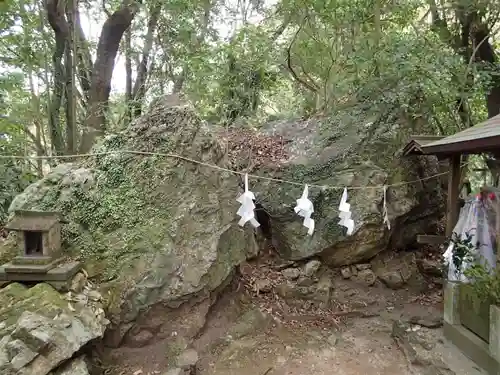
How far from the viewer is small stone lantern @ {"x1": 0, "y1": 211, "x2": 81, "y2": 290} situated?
362 centimetres

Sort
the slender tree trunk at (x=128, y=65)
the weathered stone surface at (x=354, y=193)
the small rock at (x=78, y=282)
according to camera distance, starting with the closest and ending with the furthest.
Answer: the small rock at (x=78, y=282) < the weathered stone surface at (x=354, y=193) < the slender tree trunk at (x=128, y=65)

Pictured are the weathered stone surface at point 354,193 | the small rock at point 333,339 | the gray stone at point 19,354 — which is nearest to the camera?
the gray stone at point 19,354

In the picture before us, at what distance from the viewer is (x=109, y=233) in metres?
4.44

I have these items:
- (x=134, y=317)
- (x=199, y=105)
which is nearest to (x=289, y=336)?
(x=134, y=317)

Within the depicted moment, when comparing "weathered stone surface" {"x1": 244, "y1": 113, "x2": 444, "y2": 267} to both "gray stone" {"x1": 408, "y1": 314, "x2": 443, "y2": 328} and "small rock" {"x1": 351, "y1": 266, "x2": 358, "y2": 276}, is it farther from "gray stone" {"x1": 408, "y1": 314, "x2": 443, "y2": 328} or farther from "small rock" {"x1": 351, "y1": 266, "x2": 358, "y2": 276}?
"gray stone" {"x1": 408, "y1": 314, "x2": 443, "y2": 328}

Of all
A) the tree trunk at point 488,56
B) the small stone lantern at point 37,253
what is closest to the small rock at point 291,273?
the small stone lantern at point 37,253

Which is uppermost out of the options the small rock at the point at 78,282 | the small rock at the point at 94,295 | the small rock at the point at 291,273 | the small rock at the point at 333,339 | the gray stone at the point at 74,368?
the small rock at the point at 78,282

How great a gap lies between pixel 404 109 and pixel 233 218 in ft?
12.7

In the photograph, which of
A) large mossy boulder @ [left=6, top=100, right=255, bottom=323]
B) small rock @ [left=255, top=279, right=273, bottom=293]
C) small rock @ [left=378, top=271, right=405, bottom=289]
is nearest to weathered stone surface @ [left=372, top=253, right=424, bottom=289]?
small rock @ [left=378, top=271, right=405, bottom=289]

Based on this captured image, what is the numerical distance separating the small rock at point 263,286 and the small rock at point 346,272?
1.32 meters

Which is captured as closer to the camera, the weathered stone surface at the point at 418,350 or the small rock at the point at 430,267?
the weathered stone surface at the point at 418,350

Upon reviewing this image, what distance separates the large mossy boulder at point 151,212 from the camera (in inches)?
164

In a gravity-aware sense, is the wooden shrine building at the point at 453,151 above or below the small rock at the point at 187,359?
above

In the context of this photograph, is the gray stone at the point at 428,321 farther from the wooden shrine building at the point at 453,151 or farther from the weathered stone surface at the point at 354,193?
the weathered stone surface at the point at 354,193
